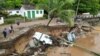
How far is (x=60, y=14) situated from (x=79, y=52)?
275 inches

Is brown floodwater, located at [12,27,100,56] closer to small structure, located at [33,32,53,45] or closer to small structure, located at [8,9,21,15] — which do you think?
small structure, located at [33,32,53,45]

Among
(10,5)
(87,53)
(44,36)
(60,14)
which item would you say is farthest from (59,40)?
(10,5)

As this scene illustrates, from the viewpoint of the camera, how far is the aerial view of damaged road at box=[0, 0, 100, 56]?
29.4m

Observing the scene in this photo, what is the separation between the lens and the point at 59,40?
36781mm

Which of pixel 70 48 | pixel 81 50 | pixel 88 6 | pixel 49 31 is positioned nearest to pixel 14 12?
pixel 49 31

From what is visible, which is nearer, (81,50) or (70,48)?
(81,50)

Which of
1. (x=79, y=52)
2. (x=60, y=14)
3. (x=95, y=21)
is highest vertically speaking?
(x=60, y=14)

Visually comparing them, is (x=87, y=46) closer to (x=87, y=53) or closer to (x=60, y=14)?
(x=87, y=53)

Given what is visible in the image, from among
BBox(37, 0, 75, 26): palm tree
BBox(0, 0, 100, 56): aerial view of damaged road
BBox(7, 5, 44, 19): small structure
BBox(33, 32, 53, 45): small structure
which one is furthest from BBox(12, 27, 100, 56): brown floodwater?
BBox(7, 5, 44, 19): small structure

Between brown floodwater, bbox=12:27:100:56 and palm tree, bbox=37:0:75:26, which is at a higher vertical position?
palm tree, bbox=37:0:75:26

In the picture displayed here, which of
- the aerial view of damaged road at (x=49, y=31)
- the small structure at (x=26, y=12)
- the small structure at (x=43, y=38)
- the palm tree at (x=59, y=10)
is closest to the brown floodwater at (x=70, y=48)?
the aerial view of damaged road at (x=49, y=31)

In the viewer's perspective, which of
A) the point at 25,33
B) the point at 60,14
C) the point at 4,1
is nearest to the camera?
the point at 60,14

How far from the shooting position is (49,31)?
40.1 meters

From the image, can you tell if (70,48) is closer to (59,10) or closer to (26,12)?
(59,10)
